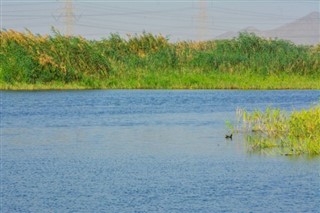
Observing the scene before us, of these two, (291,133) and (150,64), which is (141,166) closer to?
(291,133)

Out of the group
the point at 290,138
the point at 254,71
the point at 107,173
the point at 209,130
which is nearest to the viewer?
the point at 107,173

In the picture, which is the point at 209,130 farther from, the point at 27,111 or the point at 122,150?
the point at 27,111

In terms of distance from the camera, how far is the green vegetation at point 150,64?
37.0m

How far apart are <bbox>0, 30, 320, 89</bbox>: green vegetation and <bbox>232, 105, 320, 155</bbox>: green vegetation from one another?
1934 centimetres

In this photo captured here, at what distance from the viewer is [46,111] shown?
90.1 ft

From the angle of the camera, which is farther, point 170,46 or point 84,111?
point 170,46

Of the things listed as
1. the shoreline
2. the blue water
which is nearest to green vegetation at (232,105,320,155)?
the blue water

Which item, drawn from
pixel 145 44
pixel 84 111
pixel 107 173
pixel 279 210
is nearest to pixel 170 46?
pixel 145 44

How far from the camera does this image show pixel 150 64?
40.7m

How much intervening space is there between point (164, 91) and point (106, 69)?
11.6ft

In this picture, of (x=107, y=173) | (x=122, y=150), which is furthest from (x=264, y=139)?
(x=107, y=173)

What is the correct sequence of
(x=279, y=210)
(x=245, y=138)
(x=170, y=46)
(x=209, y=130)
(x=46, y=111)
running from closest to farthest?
(x=279, y=210), (x=245, y=138), (x=209, y=130), (x=46, y=111), (x=170, y=46)

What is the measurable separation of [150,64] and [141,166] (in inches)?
1006

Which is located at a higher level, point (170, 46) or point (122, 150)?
point (170, 46)
